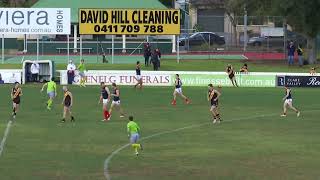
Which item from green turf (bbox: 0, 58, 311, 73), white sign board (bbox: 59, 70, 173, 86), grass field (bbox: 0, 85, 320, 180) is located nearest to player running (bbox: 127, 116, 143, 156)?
grass field (bbox: 0, 85, 320, 180)

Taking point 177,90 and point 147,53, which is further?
point 147,53

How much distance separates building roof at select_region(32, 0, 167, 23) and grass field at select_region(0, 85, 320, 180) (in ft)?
77.2

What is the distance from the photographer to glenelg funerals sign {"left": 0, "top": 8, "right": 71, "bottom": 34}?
2473 inches

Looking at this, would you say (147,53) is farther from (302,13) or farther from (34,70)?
(302,13)

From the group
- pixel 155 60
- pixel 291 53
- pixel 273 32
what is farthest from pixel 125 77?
pixel 273 32

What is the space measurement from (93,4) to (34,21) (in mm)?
8405

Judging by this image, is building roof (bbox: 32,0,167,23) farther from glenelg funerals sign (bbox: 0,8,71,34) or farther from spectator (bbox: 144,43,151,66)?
glenelg funerals sign (bbox: 0,8,71,34)

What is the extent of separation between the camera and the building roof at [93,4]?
6969 cm

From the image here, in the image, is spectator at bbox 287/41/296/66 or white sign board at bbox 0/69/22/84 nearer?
white sign board at bbox 0/69/22/84

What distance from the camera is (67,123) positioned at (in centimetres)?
3541

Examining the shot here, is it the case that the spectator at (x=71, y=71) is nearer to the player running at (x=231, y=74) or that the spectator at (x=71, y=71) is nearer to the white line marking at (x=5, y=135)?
the player running at (x=231, y=74)

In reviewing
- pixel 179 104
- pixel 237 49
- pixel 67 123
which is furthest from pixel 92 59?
pixel 67 123

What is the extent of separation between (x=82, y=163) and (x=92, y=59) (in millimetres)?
51236

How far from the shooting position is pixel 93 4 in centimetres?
7025
